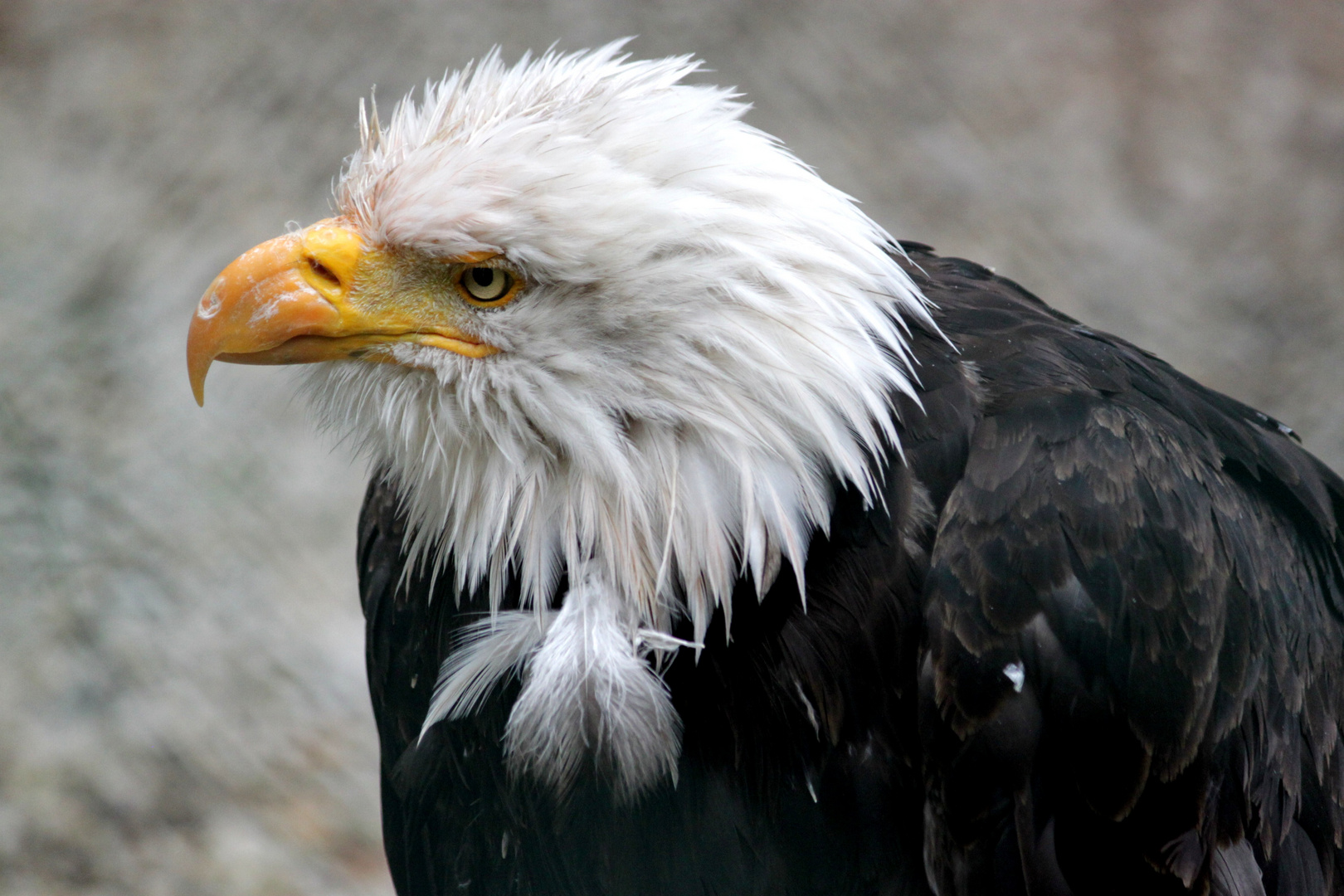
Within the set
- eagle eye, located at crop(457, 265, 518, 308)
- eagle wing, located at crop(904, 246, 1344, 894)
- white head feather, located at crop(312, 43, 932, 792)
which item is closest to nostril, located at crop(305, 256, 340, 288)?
white head feather, located at crop(312, 43, 932, 792)

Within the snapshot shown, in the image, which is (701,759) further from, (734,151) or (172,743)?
(172,743)

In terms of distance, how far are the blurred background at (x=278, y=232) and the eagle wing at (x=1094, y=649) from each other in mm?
3036

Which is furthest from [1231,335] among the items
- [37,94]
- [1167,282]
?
[37,94]

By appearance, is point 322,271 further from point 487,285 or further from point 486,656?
point 486,656

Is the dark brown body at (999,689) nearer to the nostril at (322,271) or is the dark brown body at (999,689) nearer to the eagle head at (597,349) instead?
the eagle head at (597,349)

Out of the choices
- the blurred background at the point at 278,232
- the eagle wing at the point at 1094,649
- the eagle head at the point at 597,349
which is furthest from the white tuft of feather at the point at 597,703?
the blurred background at the point at 278,232

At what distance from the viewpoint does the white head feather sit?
2.30 m

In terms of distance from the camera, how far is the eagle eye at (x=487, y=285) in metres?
2.36

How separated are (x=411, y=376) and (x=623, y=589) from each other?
0.58 meters

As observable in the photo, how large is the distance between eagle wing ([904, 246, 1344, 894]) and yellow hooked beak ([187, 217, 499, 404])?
985mm

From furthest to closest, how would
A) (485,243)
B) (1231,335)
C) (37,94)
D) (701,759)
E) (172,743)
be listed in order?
(1231,335) < (37,94) < (172,743) < (701,759) < (485,243)

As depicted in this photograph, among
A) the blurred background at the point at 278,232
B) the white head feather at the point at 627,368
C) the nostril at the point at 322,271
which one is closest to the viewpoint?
the white head feather at the point at 627,368

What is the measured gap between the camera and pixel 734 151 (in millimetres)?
2406

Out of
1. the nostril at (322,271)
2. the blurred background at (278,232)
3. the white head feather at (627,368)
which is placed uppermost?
the blurred background at (278,232)
